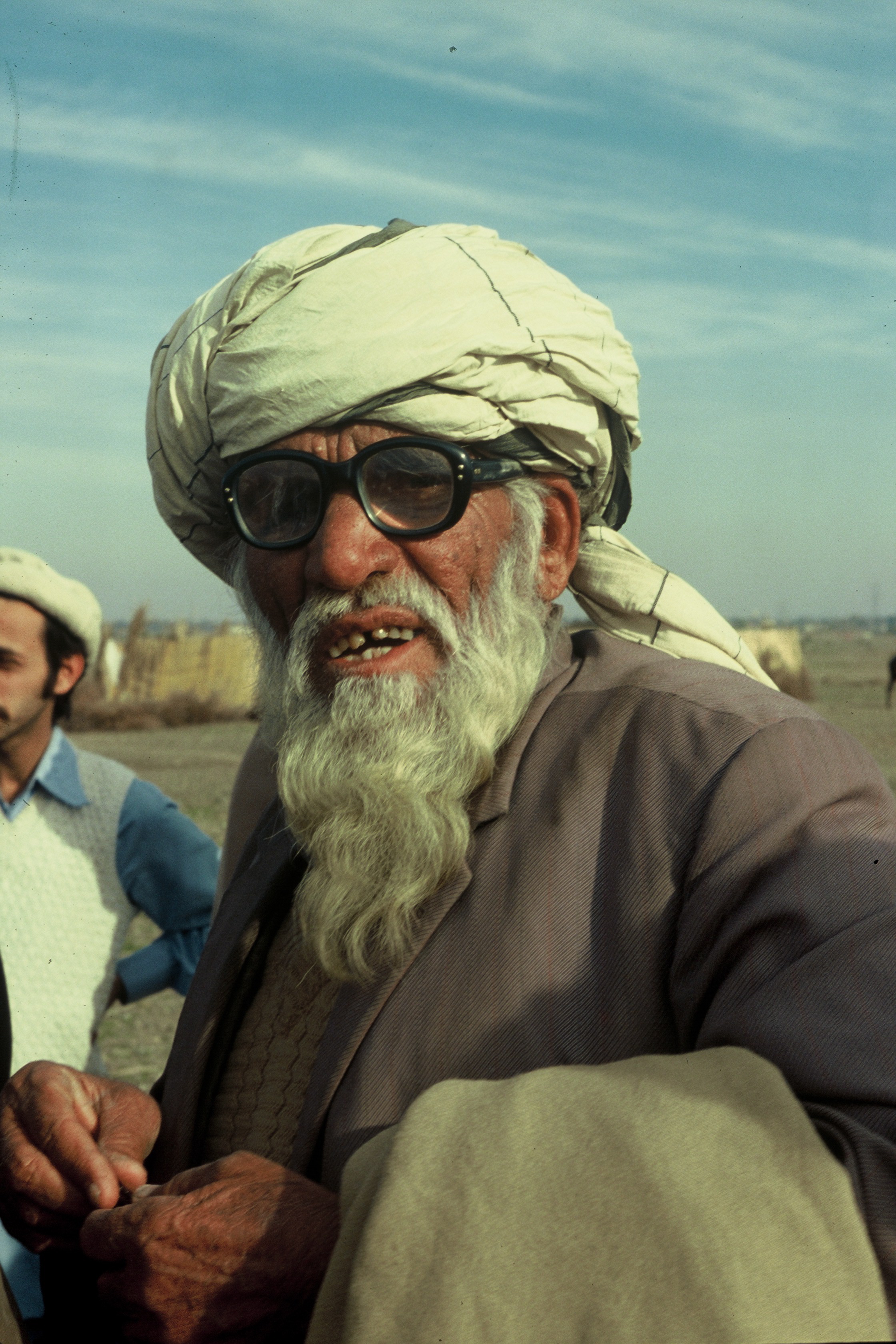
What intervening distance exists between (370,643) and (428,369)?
1.63 ft

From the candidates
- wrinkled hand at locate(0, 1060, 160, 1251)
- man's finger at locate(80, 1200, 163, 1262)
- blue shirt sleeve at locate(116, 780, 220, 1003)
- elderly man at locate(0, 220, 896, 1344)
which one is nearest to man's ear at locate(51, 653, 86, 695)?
blue shirt sleeve at locate(116, 780, 220, 1003)

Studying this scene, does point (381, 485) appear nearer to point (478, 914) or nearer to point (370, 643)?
point (370, 643)

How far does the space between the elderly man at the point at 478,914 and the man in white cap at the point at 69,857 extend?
1.13m

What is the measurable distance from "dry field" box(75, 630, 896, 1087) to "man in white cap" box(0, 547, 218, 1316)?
246 cm

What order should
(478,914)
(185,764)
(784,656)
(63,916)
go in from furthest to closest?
(784,656), (185,764), (63,916), (478,914)

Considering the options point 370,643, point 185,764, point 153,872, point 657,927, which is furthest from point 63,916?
point 185,764

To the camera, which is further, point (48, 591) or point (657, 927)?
point (48, 591)

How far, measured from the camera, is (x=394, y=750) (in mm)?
1929

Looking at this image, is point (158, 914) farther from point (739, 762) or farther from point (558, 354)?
point (739, 762)

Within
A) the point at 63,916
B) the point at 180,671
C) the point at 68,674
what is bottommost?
the point at 180,671

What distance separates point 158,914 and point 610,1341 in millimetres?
2610

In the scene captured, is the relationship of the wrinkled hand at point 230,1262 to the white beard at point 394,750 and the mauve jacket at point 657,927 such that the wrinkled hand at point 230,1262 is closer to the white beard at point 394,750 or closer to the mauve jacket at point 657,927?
the mauve jacket at point 657,927

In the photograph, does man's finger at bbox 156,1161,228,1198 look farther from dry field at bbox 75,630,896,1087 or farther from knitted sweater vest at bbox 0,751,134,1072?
dry field at bbox 75,630,896,1087

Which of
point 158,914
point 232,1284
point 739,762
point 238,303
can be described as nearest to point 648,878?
point 739,762
